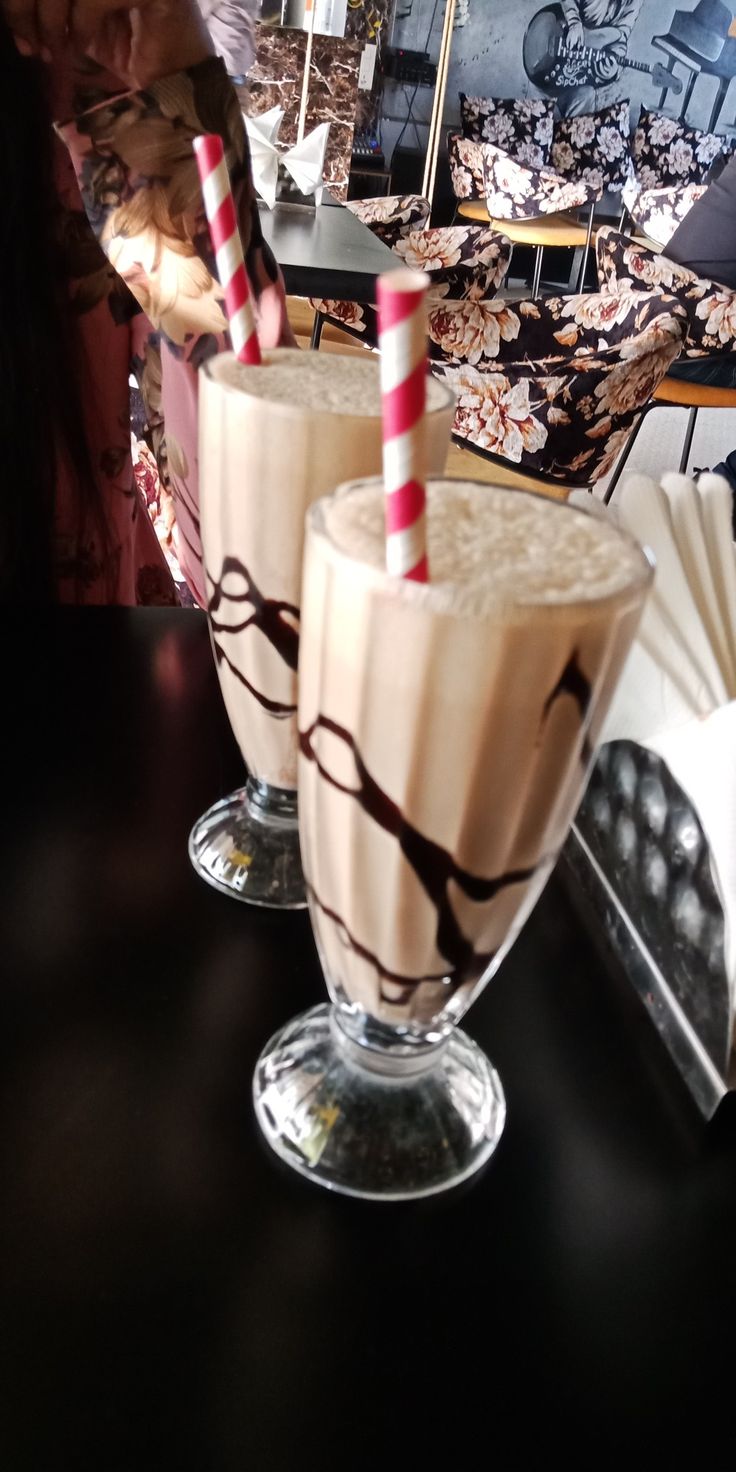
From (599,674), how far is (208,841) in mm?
268

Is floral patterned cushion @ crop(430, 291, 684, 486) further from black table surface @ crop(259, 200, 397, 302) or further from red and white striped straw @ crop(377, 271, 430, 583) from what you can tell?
red and white striped straw @ crop(377, 271, 430, 583)

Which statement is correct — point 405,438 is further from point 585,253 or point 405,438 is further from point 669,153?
point 669,153

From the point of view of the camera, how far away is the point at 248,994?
46 cm

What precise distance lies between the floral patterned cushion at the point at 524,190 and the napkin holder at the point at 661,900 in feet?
16.1

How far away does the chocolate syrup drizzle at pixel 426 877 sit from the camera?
342 mm

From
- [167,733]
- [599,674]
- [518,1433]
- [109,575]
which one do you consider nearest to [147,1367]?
[518,1433]

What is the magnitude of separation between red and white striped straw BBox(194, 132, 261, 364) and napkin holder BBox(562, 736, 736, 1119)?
0.25 metres

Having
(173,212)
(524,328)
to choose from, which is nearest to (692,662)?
(173,212)

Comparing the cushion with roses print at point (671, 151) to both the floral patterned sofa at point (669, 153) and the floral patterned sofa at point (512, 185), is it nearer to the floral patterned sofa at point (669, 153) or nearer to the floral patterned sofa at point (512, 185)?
the floral patterned sofa at point (669, 153)

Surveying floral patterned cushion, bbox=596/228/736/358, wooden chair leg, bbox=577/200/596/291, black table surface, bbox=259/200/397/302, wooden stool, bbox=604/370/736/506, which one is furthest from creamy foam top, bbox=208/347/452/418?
wooden chair leg, bbox=577/200/596/291

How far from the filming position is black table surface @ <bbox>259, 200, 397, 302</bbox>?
6.66 ft

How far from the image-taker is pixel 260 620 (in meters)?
0.47

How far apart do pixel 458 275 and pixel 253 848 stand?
7.69 feet

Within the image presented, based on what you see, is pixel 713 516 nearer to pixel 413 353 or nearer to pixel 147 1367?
pixel 413 353
